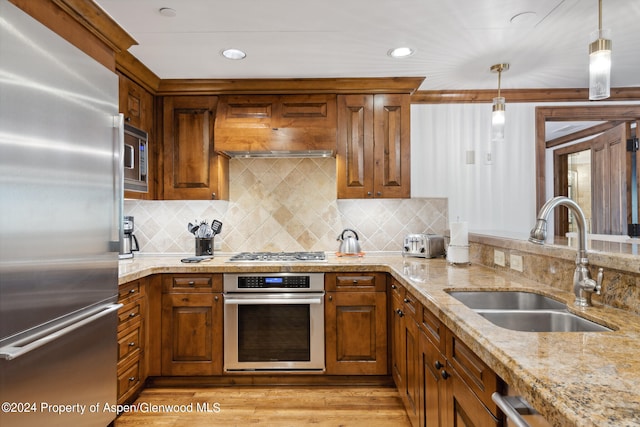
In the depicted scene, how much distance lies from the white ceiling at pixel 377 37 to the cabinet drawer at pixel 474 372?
1.69 metres

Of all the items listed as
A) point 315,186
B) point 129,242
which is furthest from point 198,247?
point 315,186

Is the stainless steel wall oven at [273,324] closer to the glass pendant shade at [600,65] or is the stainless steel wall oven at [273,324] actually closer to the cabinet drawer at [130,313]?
the cabinet drawer at [130,313]

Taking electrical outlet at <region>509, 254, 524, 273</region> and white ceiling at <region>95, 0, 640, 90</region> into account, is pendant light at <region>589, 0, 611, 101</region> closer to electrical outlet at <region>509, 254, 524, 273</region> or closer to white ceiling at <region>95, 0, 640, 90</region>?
white ceiling at <region>95, 0, 640, 90</region>

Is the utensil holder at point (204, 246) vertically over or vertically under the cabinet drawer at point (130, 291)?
over

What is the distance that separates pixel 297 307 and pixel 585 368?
2027mm

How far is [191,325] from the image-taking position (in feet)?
8.86

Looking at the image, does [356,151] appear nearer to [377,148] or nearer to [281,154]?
[377,148]

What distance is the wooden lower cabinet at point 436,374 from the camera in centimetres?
110

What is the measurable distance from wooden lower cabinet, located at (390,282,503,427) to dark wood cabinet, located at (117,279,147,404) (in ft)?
5.68

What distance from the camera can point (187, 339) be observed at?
2697 mm

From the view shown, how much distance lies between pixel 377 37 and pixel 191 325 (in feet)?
7.71

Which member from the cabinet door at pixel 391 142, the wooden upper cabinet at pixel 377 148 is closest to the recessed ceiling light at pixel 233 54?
the wooden upper cabinet at pixel 377 148

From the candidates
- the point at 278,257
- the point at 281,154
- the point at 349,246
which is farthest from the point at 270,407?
the point at 281,154

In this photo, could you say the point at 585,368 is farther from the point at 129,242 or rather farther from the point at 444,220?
the point at 129,242
